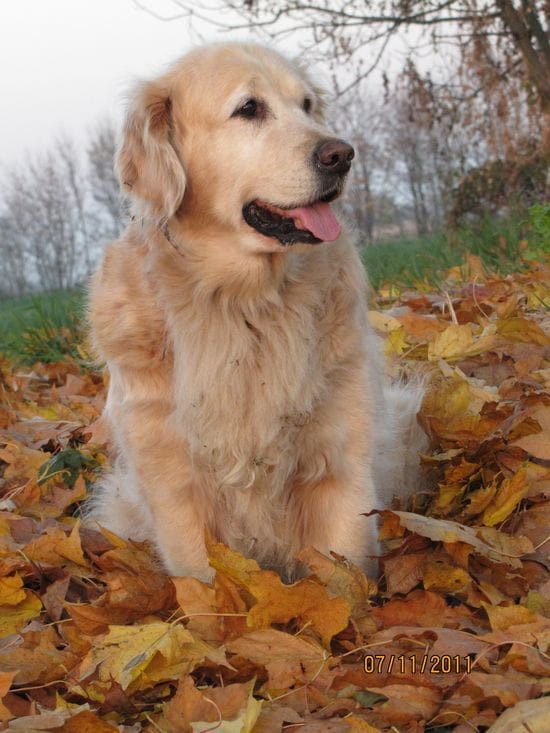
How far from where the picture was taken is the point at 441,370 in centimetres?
336

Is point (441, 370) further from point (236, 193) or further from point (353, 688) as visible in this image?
point (353, 688)

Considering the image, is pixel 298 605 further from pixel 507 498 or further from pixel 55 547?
pixel 55 547

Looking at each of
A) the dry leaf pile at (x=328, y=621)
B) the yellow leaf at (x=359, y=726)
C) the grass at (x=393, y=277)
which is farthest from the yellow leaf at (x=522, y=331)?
the grass at (x=393, y=277)

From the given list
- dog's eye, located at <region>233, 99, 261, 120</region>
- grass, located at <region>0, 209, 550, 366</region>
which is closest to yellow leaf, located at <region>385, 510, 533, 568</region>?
dog's eye, located at <region>233, 99, 261, 120</region>

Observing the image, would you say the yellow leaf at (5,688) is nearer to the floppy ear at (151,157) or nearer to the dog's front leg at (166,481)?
the dog's front leg at (166,481)

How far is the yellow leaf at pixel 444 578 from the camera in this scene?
84.2 inches

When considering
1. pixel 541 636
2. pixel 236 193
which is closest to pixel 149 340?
pixel 236 193

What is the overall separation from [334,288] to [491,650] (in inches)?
44.3

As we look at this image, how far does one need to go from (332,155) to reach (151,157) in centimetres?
54

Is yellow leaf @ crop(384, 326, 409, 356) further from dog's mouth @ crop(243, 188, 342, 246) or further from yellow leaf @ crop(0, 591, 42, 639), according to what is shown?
yellow leaf @ crop(0, 591, 42, 639)

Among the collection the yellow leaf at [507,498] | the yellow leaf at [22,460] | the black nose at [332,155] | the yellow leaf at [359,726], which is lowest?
the yellow leaf at [359,726]

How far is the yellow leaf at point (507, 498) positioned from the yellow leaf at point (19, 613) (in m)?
1.31

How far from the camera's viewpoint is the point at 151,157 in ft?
8.12

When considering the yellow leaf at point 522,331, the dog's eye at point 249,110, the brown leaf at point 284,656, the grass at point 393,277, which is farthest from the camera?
the grass at point 393,277
